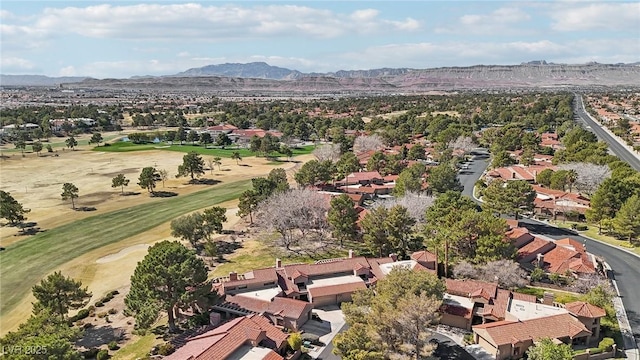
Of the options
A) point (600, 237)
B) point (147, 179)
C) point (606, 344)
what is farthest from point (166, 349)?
point (147, 179)

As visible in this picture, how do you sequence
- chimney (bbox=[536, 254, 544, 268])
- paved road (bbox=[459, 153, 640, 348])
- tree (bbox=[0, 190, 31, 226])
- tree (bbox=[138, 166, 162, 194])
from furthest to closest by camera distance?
tree (bbox=[138, 166, 162, 194]), tree (bbox=[0, 190, 31, 226]), chimney (bbox=[536, 254, 544, 268]), paved road (bbox=[459, 153, 640, 348])

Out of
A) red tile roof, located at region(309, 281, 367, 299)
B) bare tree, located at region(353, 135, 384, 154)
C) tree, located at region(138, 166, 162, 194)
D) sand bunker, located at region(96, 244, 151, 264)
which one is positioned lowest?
sand bunker, located at region(96, 244, 151, 264)

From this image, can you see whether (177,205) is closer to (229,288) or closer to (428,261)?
(229,288)

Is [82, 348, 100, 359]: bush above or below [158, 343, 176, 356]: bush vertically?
below

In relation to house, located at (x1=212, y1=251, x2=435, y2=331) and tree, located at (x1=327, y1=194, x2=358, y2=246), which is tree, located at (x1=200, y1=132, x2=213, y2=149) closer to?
tree, located at (x1=327, y1=194, x2=358, y2=246)

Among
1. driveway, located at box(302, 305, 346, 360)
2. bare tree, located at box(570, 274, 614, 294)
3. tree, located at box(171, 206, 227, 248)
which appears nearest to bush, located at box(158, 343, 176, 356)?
driveway, located at box(302, 305, 346, 360)

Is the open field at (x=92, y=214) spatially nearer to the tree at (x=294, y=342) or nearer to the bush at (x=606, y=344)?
the tree at (x=294, y=342)

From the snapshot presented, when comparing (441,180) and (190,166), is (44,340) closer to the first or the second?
(441,180)
